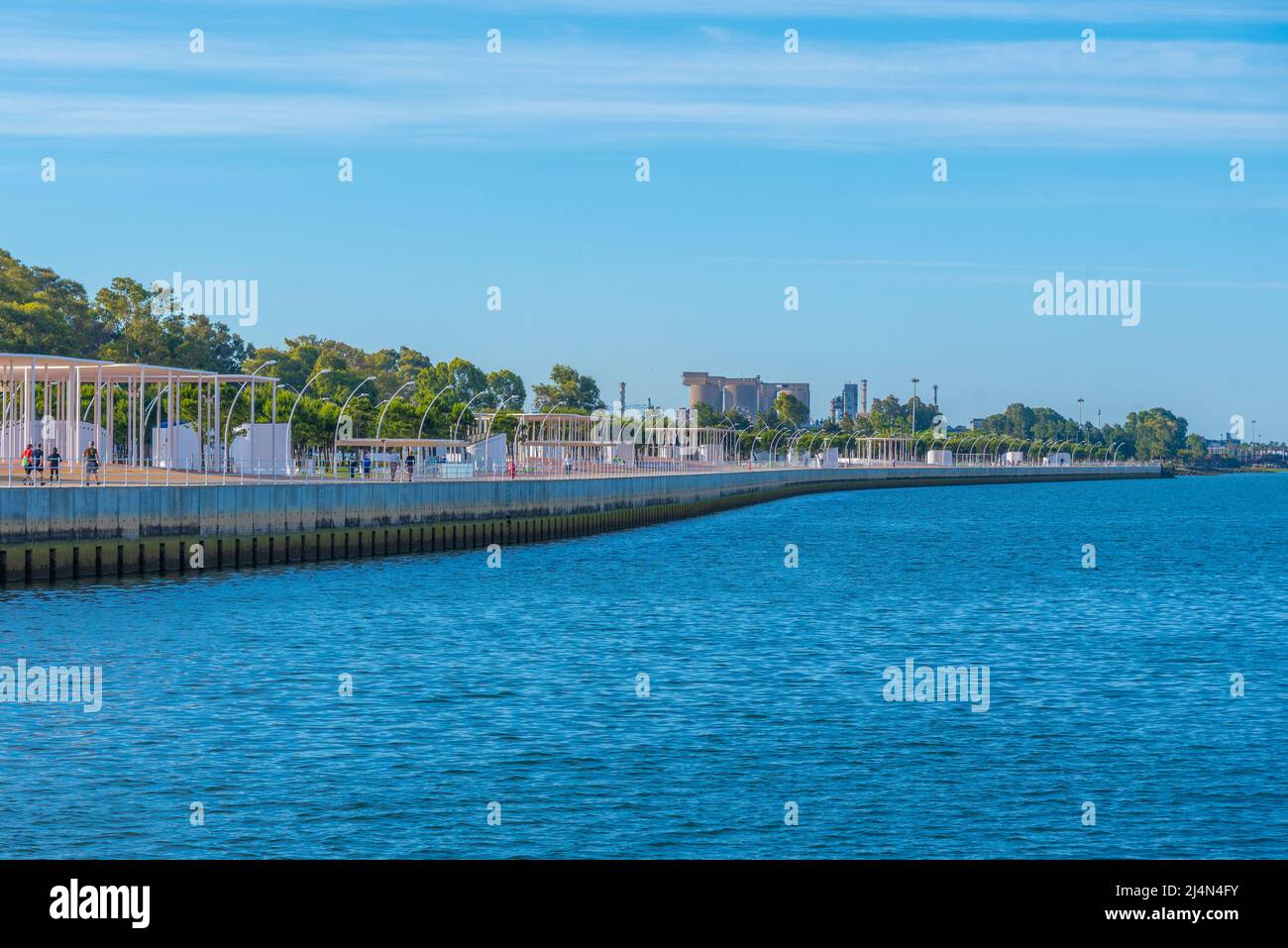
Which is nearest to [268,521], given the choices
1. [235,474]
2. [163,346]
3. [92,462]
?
[92,462]

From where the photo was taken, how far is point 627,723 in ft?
87.7

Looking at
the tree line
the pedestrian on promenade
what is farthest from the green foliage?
the pedestrian on promenade

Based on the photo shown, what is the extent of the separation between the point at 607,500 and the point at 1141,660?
56594 millimetres

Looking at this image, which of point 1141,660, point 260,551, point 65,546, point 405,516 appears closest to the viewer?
point 1141,660

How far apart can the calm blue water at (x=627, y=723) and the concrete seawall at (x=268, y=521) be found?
1.83 m

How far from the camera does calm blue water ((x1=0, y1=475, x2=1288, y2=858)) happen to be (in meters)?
19.2

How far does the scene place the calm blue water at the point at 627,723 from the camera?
1922 cm

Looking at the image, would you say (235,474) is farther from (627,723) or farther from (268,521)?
(627,723)

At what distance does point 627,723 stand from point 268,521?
32711 millimetres

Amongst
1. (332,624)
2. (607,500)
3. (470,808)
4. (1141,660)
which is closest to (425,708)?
(470,808)

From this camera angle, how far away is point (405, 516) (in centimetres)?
6600

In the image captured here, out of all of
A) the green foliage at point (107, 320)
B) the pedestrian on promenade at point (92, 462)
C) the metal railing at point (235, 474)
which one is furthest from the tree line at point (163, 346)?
the pedestrian on promenade at point (92, 462)

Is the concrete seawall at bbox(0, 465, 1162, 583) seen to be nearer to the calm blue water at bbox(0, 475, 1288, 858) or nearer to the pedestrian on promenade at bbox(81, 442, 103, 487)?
the calm blue water at bbox(0, 475, 1288, 858)

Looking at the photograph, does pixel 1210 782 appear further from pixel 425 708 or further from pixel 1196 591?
pixel 1196 591
